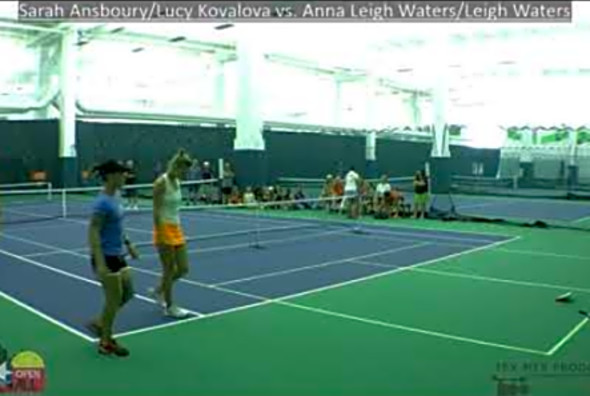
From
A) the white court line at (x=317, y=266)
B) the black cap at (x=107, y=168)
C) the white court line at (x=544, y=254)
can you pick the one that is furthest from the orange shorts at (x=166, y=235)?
the white court line at (x=544, y=254)

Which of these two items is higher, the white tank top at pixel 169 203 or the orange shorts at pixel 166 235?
the white tank top at pixel 169 203

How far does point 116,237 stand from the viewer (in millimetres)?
6656

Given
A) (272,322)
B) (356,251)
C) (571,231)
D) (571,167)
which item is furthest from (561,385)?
(571,167)

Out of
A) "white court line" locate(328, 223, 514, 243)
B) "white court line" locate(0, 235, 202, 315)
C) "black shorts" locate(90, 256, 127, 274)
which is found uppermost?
"black shorts" locate(90, 256, 127, 274)

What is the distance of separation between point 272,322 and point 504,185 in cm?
3866

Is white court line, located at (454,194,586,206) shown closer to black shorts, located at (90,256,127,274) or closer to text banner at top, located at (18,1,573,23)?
text banner at top, located at (18,1,573,23)

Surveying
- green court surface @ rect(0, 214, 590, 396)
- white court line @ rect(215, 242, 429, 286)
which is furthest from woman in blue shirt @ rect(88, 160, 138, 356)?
white court line @ rect(215, 242, 429, 286)

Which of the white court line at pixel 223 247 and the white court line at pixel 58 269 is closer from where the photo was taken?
the white court line at pixel 58 269

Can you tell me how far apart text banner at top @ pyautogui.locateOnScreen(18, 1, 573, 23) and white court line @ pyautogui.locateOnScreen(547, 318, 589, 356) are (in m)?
11.2

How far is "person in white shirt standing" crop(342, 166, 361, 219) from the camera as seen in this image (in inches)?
873

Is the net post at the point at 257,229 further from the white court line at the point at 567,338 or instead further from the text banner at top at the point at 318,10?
the white court line at the point at 567,338

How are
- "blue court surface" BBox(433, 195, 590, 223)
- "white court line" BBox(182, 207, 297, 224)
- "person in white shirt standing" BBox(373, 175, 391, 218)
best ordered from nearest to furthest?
"white court line" BBox(182, 207, 297, 224) → "person in white shirt standing" BBox(373, 175, 391, 218) → "blue court surface" BBox(433, 195, 590, 223)

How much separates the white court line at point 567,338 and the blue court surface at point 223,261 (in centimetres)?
356

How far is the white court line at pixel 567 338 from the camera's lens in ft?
24.0
